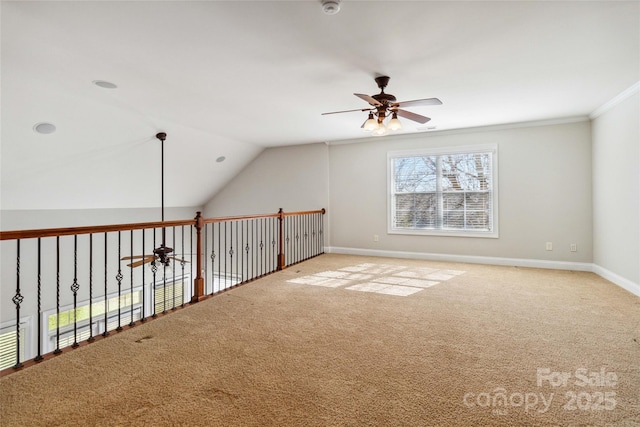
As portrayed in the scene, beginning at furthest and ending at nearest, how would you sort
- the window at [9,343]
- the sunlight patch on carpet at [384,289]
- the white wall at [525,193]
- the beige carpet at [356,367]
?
the window at [9,343] < the white wall at [525,193] < the sunlight patch on carpet at [384,289] < the beige carpet at [356,367]

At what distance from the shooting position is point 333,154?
6801 millimetres

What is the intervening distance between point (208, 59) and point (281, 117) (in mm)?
2015

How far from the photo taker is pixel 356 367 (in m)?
2.21

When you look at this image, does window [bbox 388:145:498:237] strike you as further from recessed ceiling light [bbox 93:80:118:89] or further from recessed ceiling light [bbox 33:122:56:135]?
recessed ceiling light [bbox 33:122:56:135]

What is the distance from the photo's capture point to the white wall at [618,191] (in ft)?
12.3

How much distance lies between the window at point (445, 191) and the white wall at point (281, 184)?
1.57 m

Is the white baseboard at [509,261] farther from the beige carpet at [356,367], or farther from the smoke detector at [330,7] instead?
Answer: the smoke detector at [330,7]

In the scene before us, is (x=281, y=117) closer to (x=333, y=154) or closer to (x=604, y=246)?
(x=333, y=154)

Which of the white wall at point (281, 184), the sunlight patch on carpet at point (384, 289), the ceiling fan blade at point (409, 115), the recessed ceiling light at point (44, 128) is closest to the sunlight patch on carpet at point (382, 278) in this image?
the sunlight patch on carpet at point (384, 289)

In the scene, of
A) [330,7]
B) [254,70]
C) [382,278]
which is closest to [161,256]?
[254,70]

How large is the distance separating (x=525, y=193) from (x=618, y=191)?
1.26 m

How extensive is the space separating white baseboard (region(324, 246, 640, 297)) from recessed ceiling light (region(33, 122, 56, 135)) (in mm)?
4848

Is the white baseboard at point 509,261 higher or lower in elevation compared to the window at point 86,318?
higher

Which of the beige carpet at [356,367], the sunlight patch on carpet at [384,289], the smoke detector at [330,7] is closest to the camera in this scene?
the beige carpet at [356,367]
